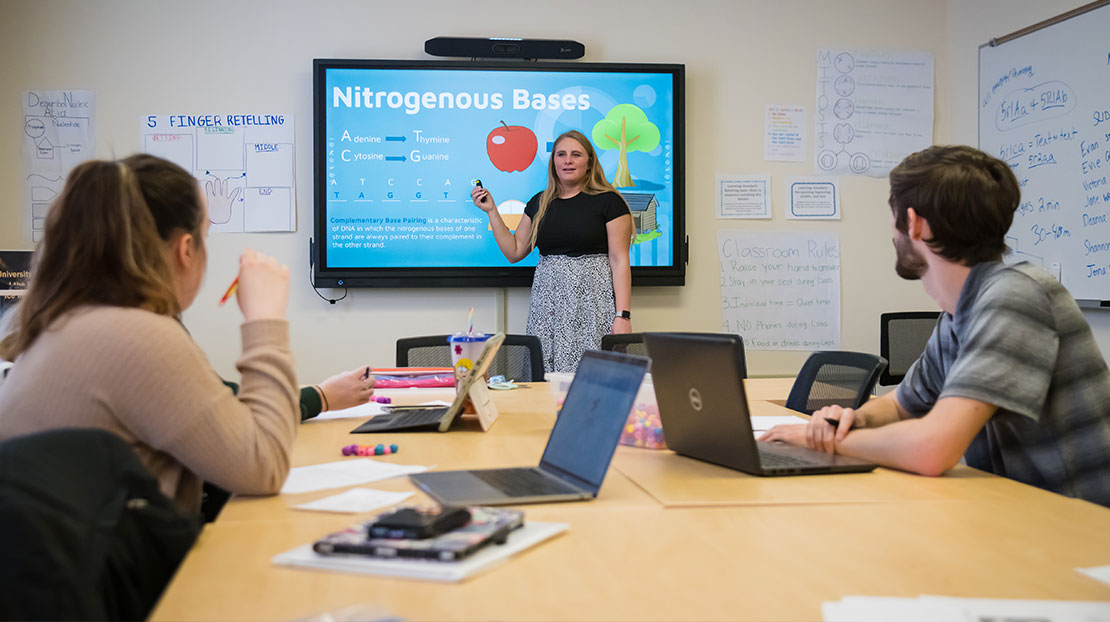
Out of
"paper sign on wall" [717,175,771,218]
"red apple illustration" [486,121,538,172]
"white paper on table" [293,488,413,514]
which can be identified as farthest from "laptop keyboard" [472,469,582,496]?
"paper sign on wall" [717,175,771,218]

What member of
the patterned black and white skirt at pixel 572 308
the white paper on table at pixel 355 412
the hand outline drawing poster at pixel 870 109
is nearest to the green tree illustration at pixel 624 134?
the patterned black and white skirt at pixel 572 308

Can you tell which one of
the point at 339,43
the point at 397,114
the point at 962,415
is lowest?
the point at 962,415

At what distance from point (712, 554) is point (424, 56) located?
361cm

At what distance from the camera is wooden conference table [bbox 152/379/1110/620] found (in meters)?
0.90

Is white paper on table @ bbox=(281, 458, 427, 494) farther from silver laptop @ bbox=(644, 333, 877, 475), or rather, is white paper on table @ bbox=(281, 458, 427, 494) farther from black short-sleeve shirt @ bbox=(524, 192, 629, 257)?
black short-sleeve shirt @ bbox=(524, 192, 629, 257)

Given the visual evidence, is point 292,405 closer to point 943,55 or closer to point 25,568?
point 25,568

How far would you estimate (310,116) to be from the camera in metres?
4.20

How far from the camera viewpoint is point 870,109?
4516 mm

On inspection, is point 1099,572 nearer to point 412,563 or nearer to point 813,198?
point 412,563

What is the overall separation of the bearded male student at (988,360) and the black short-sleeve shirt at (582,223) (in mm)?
2232

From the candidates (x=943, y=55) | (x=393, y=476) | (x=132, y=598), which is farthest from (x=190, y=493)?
(x=943, y=55)

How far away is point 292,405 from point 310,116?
10.1 ft

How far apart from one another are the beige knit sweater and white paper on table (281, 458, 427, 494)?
0.44 feet

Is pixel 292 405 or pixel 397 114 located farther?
pixel 397 114
